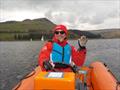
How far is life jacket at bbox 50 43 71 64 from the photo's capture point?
21.4 ft

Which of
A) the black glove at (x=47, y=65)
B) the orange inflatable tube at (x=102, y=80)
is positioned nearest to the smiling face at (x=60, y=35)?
the black glove at (x=47, y=65)

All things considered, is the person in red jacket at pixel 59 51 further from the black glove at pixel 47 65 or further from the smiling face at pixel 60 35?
the black glove at pixel 47 65

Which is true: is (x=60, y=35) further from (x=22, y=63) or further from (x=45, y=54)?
(x=22, y=63)

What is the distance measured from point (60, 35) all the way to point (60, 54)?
508 mm

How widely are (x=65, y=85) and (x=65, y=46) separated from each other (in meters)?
2.36

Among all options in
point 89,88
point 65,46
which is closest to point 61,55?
point 65,46

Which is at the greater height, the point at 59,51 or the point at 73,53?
the point at 59,51

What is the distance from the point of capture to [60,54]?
6598mm

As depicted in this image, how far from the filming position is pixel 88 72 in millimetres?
8797

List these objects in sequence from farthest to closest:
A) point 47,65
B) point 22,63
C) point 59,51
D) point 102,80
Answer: point 22,63, point 102,80, point 59,51, point 47,65

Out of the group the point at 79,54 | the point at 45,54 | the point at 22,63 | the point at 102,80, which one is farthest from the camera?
the point at 22,63

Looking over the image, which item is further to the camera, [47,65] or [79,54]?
[79,54]

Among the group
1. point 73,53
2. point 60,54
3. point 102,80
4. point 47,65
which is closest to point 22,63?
point 73,53

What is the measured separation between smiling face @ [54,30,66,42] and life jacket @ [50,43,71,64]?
19 cm
